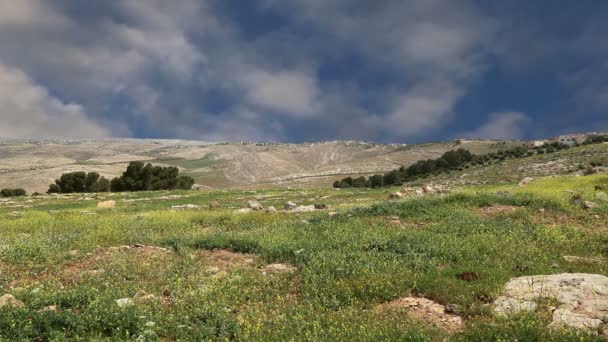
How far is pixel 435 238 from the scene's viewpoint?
602 inches

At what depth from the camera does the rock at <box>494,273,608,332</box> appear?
26.7ft

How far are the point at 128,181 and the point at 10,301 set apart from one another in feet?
226

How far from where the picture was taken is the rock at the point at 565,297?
812 centimetres

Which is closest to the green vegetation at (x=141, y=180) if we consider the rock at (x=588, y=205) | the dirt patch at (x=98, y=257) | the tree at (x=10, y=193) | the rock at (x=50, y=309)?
the tree at (x=10, y=193)

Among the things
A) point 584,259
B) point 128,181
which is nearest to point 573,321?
point 584,259

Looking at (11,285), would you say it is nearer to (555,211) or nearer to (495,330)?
(495,330)

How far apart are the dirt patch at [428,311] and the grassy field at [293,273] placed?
0.61 ft

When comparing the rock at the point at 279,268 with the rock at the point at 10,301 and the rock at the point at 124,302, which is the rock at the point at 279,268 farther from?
the rock at the point at 10,301

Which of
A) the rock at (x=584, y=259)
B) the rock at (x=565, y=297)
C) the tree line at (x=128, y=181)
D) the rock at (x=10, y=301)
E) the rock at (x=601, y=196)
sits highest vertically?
the tree line at (x=128, y=181)

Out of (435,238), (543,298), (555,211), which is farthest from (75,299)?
(555,211)

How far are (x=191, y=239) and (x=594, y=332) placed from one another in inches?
531

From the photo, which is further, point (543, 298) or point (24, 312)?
point (543, 298)

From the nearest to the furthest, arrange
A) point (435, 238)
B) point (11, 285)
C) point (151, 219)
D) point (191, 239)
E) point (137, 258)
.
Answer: point (11, 285)
point (137, 258)
point (435, 238)
point (191, 239)
point (151, 219)

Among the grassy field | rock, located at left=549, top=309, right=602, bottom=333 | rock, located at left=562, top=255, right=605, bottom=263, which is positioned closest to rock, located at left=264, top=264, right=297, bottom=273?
the grassy field
